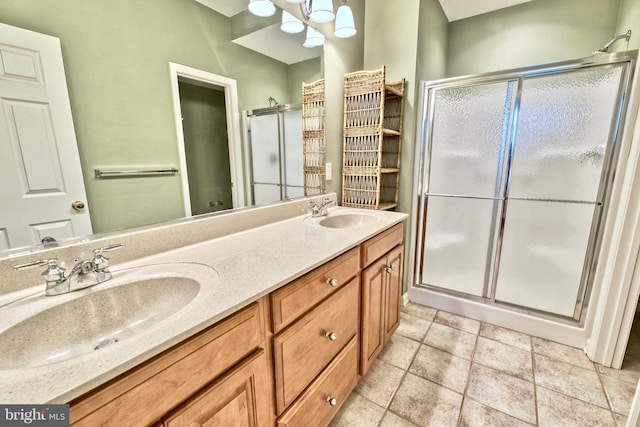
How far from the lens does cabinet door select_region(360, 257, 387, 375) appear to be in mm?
1342

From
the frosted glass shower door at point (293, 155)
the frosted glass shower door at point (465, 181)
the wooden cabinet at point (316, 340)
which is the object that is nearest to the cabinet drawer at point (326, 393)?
the wooden cabinet at point (316, 340)

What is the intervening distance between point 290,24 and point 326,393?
5.96 ft

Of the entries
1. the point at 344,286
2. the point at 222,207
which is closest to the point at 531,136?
the point at 344,286

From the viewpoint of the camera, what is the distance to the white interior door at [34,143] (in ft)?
2.37

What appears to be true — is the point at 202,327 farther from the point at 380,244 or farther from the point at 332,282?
the point at 380,244

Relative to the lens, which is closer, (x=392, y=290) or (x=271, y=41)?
(x=271, y=41)

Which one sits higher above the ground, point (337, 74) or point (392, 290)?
point (337, 74)

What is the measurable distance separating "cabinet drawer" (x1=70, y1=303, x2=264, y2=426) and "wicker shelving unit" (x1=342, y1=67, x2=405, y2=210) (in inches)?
55.0

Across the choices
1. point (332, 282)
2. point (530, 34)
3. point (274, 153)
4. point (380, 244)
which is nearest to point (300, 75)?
point (274, 153)

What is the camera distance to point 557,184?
173 cm

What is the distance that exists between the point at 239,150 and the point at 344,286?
0.81 meters

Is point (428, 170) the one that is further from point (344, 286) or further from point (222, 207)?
point (222, 207)

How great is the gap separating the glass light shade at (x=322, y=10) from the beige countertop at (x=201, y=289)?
1187 mm

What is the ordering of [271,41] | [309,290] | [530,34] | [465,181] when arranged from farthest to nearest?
[530,34] < [465,181] < [271,41] < [309,290]
